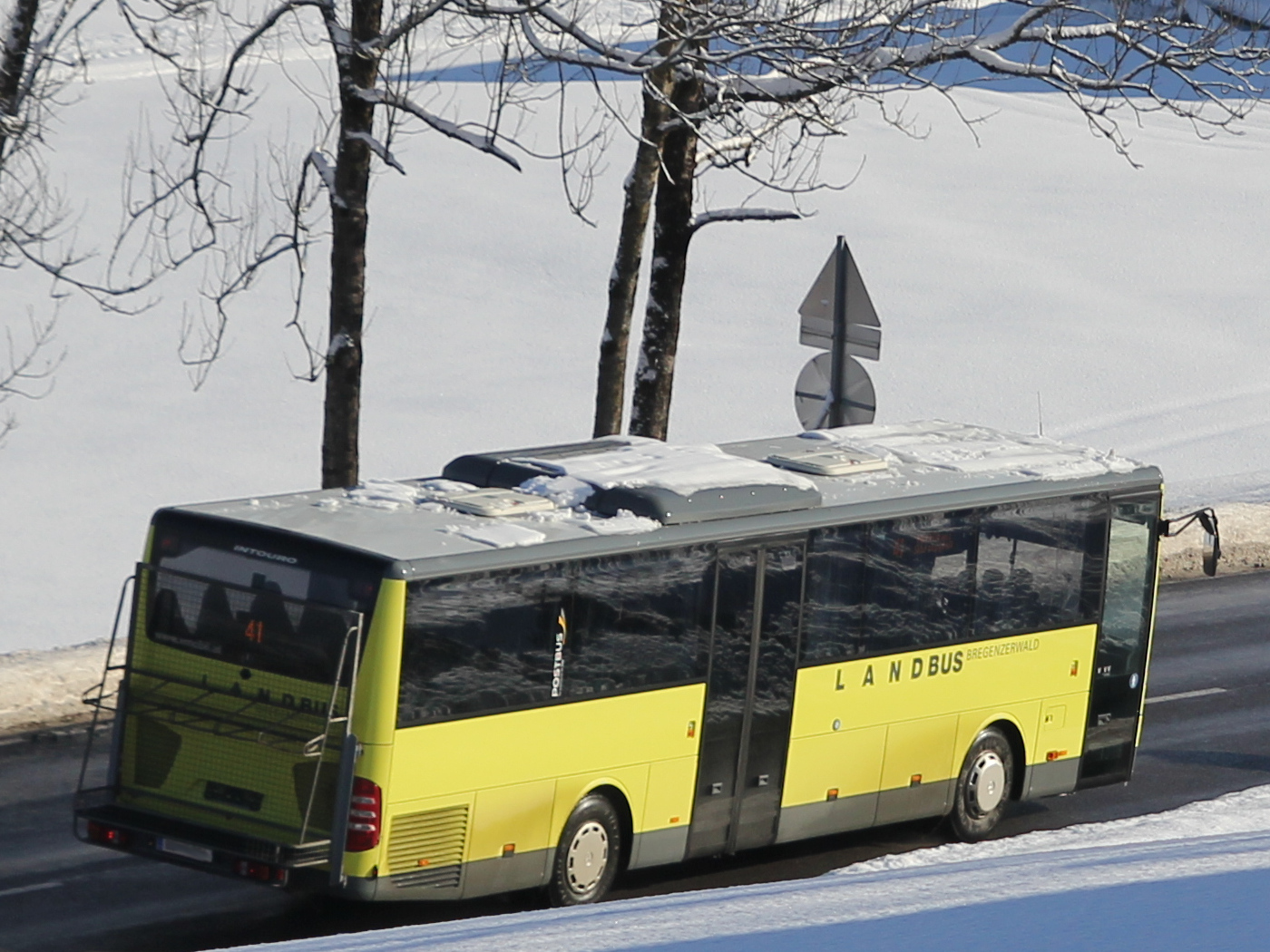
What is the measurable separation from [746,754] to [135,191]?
31132 millimetres

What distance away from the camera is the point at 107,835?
10.5 m

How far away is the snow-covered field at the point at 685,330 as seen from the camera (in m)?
27.7

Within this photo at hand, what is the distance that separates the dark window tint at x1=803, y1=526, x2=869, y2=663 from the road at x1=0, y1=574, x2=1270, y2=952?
4.36ft

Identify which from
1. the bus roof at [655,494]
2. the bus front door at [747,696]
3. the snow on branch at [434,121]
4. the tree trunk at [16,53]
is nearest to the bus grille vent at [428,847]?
the bus roof at [655,494]

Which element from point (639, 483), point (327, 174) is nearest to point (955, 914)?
point (639, 483)

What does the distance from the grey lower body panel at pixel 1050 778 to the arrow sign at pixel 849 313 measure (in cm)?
343

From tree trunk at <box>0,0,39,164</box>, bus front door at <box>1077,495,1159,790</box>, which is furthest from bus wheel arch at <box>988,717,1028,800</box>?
A: tree trunk at <box>0,0,39,164</box>

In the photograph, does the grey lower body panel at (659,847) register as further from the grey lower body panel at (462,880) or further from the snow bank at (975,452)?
the snow bank at (975,452)

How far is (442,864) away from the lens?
34.0 feet

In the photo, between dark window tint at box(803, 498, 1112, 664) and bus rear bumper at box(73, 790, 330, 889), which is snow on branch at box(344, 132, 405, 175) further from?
A: bus rear bumper at box(73, 790, 330, 889)

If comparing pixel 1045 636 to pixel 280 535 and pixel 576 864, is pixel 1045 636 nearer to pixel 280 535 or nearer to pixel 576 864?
pixel 576 864

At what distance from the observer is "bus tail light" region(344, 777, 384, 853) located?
9969mm

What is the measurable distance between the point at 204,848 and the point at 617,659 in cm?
230

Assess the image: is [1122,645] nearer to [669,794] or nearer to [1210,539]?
[1210,539]
